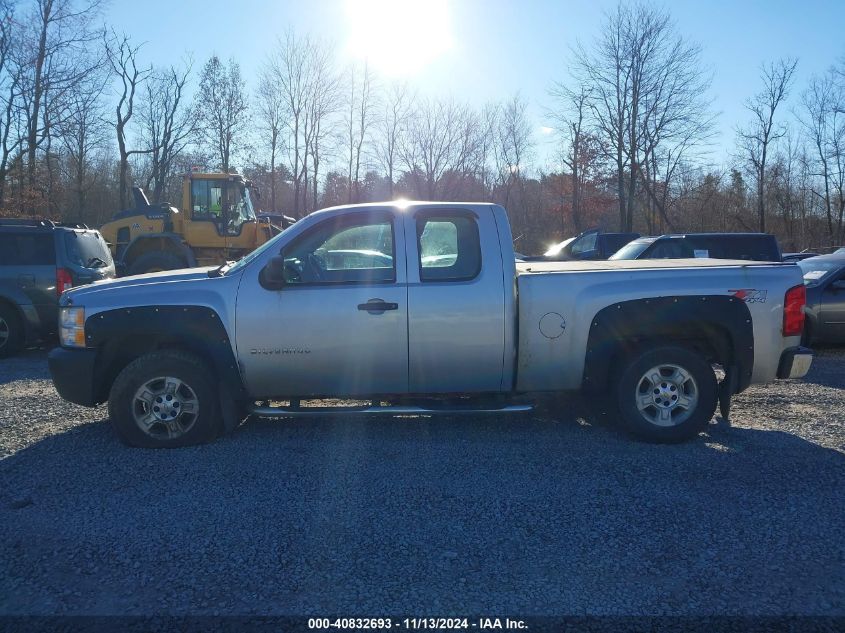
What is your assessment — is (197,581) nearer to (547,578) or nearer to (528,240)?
(547,578)

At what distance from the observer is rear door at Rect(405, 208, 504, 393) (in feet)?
17.9

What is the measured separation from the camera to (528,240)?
130ft

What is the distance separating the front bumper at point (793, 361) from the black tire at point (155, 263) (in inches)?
501

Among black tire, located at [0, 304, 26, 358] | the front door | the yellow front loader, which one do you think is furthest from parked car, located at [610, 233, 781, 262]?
black tire, located at [0, 304, 26, 358]

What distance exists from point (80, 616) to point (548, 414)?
451cm

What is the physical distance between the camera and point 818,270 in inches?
428

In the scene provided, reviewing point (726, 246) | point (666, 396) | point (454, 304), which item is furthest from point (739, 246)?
point (454, 304)

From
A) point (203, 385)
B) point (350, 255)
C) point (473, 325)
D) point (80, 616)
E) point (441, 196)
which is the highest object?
point (441, 196)

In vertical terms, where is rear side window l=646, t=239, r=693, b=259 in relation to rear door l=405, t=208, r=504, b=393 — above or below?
above

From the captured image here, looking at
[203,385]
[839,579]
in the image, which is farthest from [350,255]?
[839,579]

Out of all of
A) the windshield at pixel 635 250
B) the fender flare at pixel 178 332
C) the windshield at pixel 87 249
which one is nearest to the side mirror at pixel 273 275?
the fender flare at pixel 178 332

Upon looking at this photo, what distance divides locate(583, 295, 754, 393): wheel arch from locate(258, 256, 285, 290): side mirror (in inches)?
101

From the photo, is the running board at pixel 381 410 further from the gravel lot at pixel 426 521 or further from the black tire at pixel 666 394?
the black tire at pixel 666 394

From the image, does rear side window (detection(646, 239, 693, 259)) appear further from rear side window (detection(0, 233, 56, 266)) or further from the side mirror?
rear side window (detection(0, 233, 56, 266))
